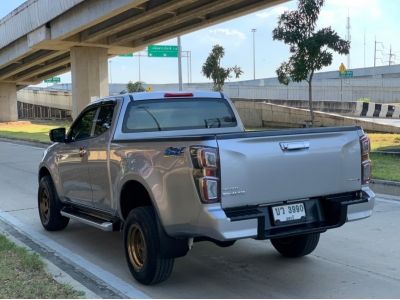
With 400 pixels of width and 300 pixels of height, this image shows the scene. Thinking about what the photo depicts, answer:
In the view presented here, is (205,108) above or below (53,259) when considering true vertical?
above

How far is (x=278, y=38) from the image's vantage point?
829 inches

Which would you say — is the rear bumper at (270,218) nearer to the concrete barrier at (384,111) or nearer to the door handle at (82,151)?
the door handle at (82,151)

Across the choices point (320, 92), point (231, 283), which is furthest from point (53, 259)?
point (320, 92)

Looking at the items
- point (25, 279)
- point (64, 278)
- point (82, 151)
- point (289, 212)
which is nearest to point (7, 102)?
point (82, 151)

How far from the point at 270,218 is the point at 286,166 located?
19.1 inches

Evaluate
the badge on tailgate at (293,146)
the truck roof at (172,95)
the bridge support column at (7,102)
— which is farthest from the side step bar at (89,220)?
the bridge support column at (7,102)

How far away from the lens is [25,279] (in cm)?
531

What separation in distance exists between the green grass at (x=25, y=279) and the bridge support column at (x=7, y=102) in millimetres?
58608

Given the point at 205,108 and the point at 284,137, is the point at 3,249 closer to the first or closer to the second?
the point at 205,108

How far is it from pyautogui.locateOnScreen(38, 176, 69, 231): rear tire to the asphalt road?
0.14 m

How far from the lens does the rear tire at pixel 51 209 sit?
782 centimetres

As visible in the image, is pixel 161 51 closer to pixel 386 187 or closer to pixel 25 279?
pixel 386 187

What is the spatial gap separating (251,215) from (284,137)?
77cm

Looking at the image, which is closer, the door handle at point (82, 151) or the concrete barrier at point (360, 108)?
the door handle at point (82, 151)
